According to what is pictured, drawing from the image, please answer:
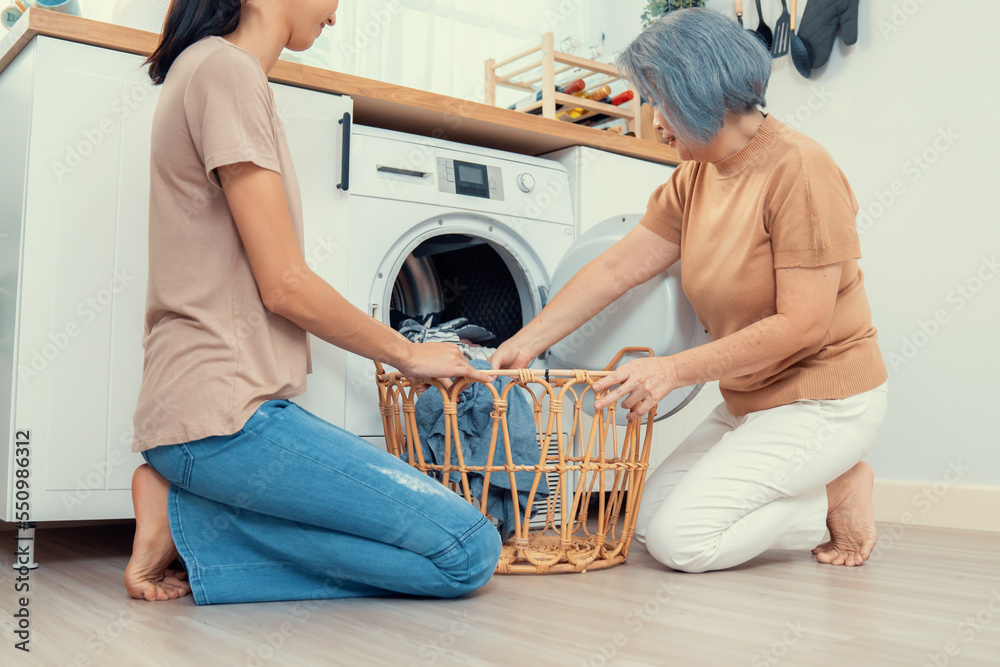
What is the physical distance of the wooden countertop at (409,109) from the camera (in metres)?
A: 1.43

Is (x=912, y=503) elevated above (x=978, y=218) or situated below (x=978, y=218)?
below

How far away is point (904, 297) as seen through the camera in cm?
219

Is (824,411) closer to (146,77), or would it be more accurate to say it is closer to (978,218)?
(978,218)

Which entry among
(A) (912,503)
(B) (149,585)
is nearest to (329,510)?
(B) (149,585)

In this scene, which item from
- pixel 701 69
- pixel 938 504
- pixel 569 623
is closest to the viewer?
pixel 569 623

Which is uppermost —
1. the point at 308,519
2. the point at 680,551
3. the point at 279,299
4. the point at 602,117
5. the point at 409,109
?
the point at 602,117

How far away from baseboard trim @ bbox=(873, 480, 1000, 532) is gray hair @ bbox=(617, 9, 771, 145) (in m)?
1.21

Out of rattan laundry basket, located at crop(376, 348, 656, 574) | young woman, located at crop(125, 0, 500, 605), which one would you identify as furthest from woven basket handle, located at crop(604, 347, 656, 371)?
young woman, located at crop(125, 0, 500, 605)

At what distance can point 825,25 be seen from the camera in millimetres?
2355

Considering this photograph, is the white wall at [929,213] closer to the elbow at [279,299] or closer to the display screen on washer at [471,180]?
the display screen on washer at [471,180]

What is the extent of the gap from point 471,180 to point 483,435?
2.22ft

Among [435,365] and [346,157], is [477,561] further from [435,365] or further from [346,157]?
[346,157]

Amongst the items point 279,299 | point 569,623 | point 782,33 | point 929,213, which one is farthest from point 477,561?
point 782,33

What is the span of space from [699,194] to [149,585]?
1.13 metres
